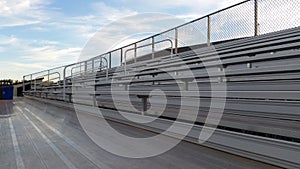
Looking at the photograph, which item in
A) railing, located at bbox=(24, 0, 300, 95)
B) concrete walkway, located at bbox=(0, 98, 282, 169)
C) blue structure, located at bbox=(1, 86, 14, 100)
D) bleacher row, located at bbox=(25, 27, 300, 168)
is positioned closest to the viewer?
concrete walkway, located at bbox=(0, 98, 282, 169)

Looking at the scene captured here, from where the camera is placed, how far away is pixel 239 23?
523cm

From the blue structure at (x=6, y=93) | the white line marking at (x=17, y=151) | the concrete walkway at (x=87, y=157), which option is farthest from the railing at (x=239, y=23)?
the blue structure at (x=6, y=93)

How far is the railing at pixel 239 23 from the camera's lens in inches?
176

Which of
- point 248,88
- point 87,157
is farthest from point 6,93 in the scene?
point 248,88

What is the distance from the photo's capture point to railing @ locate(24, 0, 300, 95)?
4465 mm

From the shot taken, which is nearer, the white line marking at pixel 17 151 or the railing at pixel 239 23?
the white line marking at pixel 17 151

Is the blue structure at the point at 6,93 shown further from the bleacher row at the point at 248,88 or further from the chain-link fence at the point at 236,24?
the bleacher row at the point at 248,88

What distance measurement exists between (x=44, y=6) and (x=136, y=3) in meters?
3.88

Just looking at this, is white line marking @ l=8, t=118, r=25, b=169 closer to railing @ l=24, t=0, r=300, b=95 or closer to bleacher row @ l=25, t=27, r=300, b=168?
bleacher row @ l=25, t=27, r=300, b=168

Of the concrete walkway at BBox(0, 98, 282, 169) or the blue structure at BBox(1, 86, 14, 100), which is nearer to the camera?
the concrete walkway at BBox(0, 98, 282, 169)

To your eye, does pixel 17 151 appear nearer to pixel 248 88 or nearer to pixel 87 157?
pixel 87 157

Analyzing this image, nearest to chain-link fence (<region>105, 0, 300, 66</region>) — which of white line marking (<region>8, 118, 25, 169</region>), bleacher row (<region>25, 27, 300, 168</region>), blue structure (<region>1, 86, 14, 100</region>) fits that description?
bleacher row (<region>25, 27, 300, 168</region>)

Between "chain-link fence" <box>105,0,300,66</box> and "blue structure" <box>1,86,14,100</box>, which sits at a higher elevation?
"chain-link fence" <box>105,0,300,66</box>

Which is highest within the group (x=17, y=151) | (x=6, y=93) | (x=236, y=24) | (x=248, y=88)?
(x=236, y=24)
